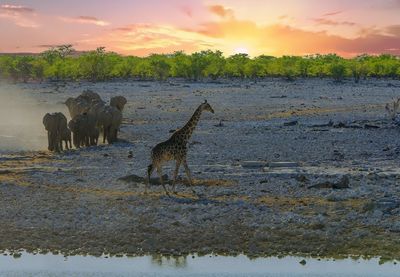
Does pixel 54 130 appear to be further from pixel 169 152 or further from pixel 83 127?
pixel 169 152

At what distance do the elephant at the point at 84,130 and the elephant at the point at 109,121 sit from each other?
0.49m

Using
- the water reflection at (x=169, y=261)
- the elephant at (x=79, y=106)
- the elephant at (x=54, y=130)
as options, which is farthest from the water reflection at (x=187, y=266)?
the elephant at (x=79, y=106)

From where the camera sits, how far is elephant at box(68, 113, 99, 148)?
2816 centimetres

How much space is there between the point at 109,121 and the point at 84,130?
4.44ft

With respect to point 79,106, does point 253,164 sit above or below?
below

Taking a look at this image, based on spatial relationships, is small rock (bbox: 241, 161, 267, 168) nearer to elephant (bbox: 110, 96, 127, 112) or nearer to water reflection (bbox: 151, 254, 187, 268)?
water reflection (bbox: 151, 254, 187, 268)

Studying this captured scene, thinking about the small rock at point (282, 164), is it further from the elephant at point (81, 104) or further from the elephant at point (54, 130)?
the elephant at point (81, 104)

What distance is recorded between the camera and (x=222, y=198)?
57.1ft

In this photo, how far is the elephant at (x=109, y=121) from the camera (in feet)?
95.2

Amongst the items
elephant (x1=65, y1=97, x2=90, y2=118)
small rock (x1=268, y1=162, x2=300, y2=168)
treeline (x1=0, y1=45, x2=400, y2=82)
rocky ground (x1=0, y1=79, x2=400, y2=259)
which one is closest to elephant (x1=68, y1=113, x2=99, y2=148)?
rocky ground (x1=0, y1=79, x2=400, y2=259)

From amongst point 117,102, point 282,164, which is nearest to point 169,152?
point 282,164

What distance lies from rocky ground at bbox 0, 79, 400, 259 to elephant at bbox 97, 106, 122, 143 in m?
0.75

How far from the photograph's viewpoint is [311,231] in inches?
580

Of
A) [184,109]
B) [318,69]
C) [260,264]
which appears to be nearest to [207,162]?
[260,264]
